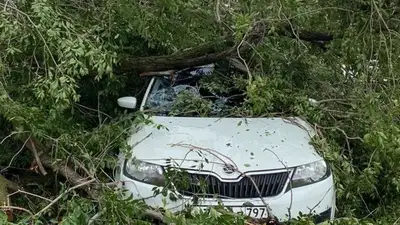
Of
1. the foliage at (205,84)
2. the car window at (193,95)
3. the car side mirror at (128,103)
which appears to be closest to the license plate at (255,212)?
the foliage at (205,84)

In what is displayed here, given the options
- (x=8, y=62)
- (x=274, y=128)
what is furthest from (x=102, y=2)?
(x=274, y=128)

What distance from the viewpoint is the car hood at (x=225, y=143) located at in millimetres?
4039

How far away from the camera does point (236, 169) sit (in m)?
3.96

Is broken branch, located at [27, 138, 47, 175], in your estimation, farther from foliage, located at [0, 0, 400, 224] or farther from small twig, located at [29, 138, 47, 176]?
foliage, located at [0, 0, 400, 224]

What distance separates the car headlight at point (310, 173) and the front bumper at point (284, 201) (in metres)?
0.04

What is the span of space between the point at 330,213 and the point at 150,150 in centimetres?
147

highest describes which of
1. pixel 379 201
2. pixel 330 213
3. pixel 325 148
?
pixel 325 148

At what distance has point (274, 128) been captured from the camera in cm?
461

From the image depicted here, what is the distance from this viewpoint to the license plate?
382cm

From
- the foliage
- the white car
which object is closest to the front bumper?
the white car

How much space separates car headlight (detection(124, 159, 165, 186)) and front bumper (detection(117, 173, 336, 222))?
4cm

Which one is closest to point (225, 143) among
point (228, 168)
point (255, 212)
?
point (228, 168)

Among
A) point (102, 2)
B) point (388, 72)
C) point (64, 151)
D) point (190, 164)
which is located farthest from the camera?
point (102, 2)

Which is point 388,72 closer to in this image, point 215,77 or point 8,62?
point 215,77
